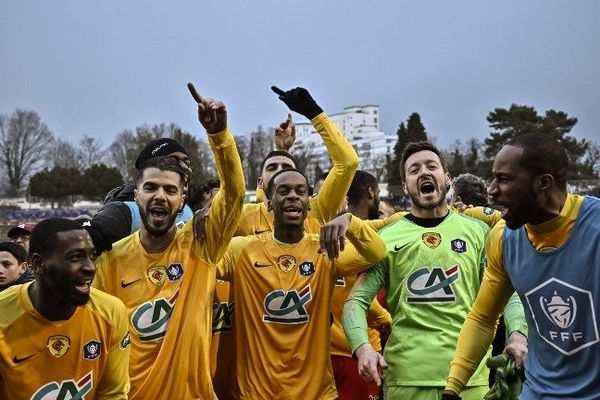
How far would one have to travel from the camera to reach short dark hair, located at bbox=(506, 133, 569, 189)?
3.48 metres

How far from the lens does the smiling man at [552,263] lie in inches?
133

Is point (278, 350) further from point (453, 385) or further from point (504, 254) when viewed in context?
point (504, 254)

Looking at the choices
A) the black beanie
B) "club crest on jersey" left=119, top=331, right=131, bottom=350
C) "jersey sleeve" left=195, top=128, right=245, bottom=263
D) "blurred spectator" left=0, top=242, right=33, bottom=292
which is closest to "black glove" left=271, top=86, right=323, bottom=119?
the black beanie

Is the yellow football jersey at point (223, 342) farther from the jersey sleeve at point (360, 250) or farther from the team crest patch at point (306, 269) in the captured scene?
the jersey sleeve at point (360, 250)

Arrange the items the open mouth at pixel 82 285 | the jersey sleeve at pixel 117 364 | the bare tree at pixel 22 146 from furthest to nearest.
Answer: the bare tree at pixel 22 146 → the jersey sleeve at pixel 117 364 → the open mouth at pixel 82 285

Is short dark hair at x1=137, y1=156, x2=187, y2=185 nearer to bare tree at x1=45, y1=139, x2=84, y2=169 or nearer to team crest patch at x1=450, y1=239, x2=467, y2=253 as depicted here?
team crest patch at x1=450, y1=239, x2=467, y2=253

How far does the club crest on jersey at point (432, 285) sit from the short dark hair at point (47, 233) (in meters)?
2.31

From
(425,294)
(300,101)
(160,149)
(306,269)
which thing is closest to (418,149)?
(300,101)

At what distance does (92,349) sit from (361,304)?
6.20 feet

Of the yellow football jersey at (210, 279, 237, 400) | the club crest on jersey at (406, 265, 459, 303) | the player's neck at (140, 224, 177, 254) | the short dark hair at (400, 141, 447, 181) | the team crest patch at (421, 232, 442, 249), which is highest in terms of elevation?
the short dark hair at (400, 141, 447, 181)

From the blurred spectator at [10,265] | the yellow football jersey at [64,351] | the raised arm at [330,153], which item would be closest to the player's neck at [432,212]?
the raised arm at [330,153]

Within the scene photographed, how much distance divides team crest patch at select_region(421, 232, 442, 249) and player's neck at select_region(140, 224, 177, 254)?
70.8 inches

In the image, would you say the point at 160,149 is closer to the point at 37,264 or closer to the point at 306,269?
the point at 306,269

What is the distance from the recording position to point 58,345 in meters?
3.95
